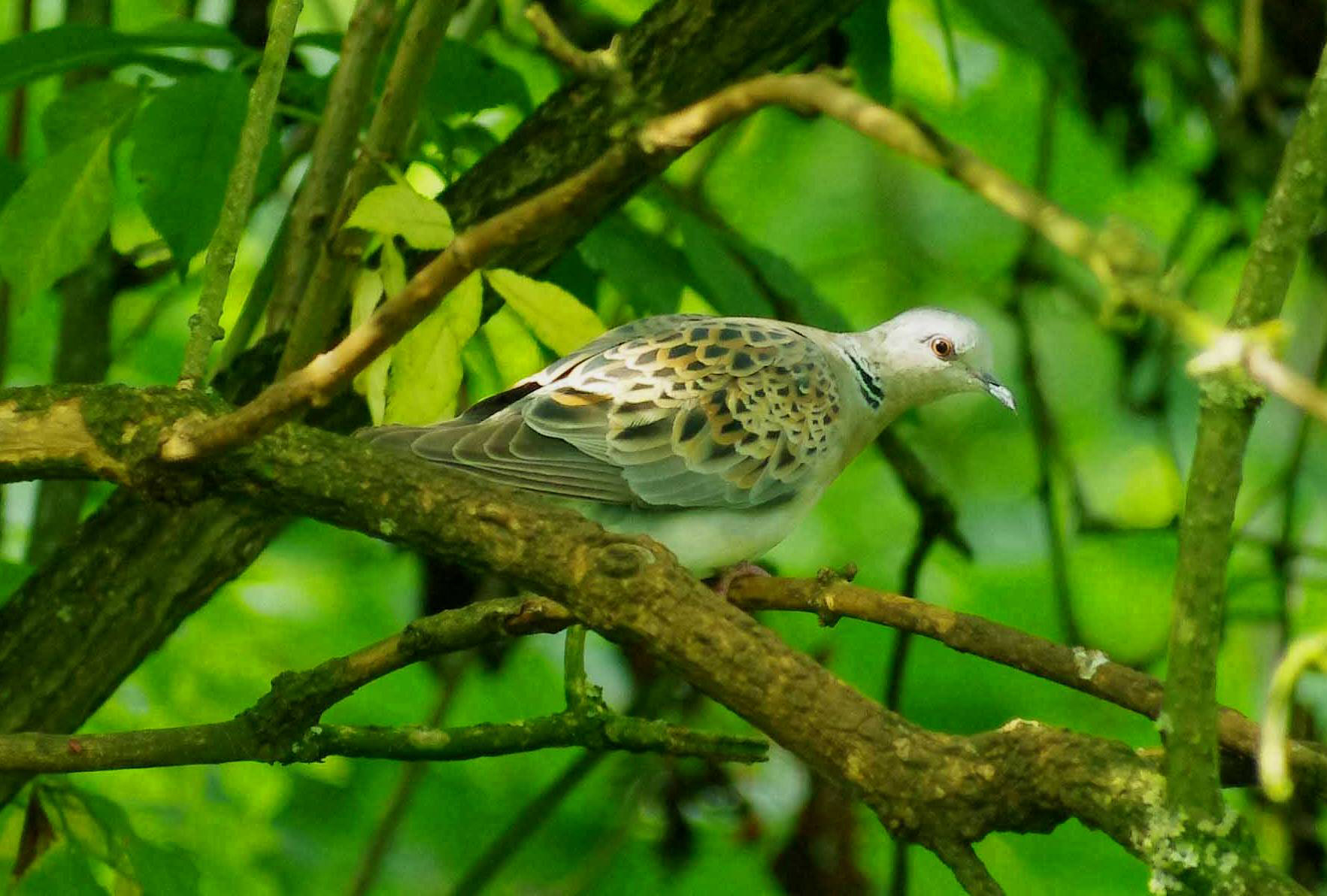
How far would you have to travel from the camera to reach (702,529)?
9.05 feet

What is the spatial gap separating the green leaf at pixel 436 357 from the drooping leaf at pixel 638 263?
23.1 inches

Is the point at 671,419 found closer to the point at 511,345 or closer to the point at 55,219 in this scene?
the point at 511,345

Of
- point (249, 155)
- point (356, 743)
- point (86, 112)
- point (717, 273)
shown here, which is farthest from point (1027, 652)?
point (86, 112)

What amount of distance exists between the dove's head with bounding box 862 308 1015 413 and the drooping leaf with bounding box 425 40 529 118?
0.92m

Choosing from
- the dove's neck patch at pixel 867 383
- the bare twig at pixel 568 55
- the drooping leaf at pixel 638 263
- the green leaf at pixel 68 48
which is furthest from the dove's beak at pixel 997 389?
the bare twig at pixel 568 55

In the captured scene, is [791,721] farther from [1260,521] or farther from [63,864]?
[1260,521]

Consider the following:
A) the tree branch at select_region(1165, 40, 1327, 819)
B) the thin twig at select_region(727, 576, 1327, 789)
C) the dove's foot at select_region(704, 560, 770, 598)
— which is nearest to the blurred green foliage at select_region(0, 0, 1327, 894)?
the dove's foot at select_region(704, 560, 770, 598)

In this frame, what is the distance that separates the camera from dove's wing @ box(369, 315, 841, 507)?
2.62m

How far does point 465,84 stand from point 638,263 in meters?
0.40

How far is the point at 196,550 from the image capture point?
101 inches

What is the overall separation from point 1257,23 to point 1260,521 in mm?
1642

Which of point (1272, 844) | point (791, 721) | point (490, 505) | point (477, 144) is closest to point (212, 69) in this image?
point (477, 144)

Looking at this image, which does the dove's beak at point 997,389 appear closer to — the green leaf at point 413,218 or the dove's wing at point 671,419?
the dove's wing at point 671,419

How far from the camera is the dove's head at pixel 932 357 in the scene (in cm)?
313
